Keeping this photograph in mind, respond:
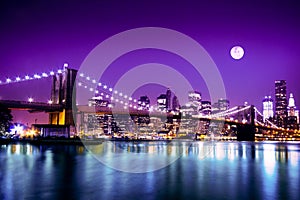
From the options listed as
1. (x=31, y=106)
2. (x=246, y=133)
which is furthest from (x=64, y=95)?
(x=246, y=133)

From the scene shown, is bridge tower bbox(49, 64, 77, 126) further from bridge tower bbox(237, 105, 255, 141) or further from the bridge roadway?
bridge tower bbox(237, 105, 255, 141)

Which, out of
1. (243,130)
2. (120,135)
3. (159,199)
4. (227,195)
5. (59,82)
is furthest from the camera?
(120,135)

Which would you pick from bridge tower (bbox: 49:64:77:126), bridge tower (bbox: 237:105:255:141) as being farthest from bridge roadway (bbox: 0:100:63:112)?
bridge tower (bbox: 237:105:255:141)

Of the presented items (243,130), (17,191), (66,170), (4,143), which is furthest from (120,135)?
(17,191)

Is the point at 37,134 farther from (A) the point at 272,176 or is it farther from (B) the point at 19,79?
(A) the point at 272,176

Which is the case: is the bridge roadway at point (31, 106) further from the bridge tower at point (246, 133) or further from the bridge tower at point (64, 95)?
the bridge tower at point (246, 133)
